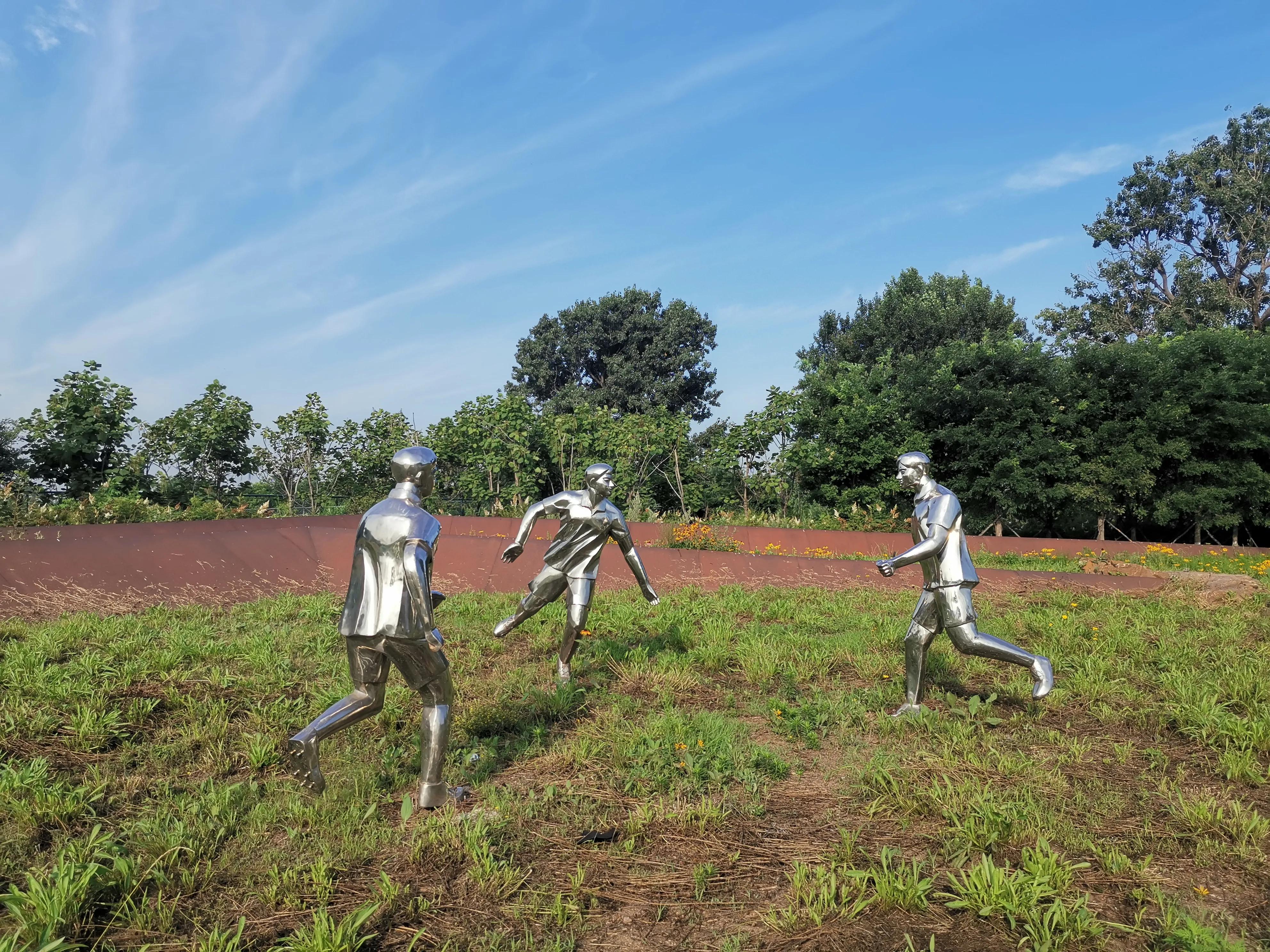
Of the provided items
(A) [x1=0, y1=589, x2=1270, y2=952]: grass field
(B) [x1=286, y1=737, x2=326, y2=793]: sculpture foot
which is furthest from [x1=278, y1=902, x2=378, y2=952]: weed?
(B) [x1=286, y1=737, x2=326, y2=793]: sculpture foot

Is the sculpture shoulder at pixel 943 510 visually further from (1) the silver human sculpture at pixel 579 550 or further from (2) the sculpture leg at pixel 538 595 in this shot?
(2) the sculpture leg at pixel 538 595

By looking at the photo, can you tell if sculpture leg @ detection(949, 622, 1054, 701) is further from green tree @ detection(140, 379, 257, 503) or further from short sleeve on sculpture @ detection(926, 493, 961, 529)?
green tree @ detection(140, 379, 257, 503)

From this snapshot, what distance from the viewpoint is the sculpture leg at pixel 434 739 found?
3.82 metres

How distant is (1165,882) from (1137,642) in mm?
3931

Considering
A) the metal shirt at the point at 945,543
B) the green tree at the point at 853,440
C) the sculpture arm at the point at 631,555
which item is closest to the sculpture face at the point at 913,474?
the metal shirt at the point at 945,543

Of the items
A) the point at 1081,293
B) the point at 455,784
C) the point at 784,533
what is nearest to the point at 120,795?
the point at 455,784

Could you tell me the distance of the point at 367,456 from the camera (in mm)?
18703

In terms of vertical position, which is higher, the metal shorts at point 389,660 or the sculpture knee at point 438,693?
the metal shorts at point 389,660

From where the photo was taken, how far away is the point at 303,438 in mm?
17891

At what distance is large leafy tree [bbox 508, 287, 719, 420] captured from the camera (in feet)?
105

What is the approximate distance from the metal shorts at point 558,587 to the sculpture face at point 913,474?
2.30m

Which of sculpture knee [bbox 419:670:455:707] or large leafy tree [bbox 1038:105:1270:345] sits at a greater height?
large leafy tree [bbox 1038:105:1270:345]

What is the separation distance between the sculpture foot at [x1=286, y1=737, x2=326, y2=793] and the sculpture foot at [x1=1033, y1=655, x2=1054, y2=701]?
13.2ft

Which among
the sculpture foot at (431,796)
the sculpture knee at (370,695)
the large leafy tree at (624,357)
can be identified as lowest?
the sculpture foot at (431,796)
